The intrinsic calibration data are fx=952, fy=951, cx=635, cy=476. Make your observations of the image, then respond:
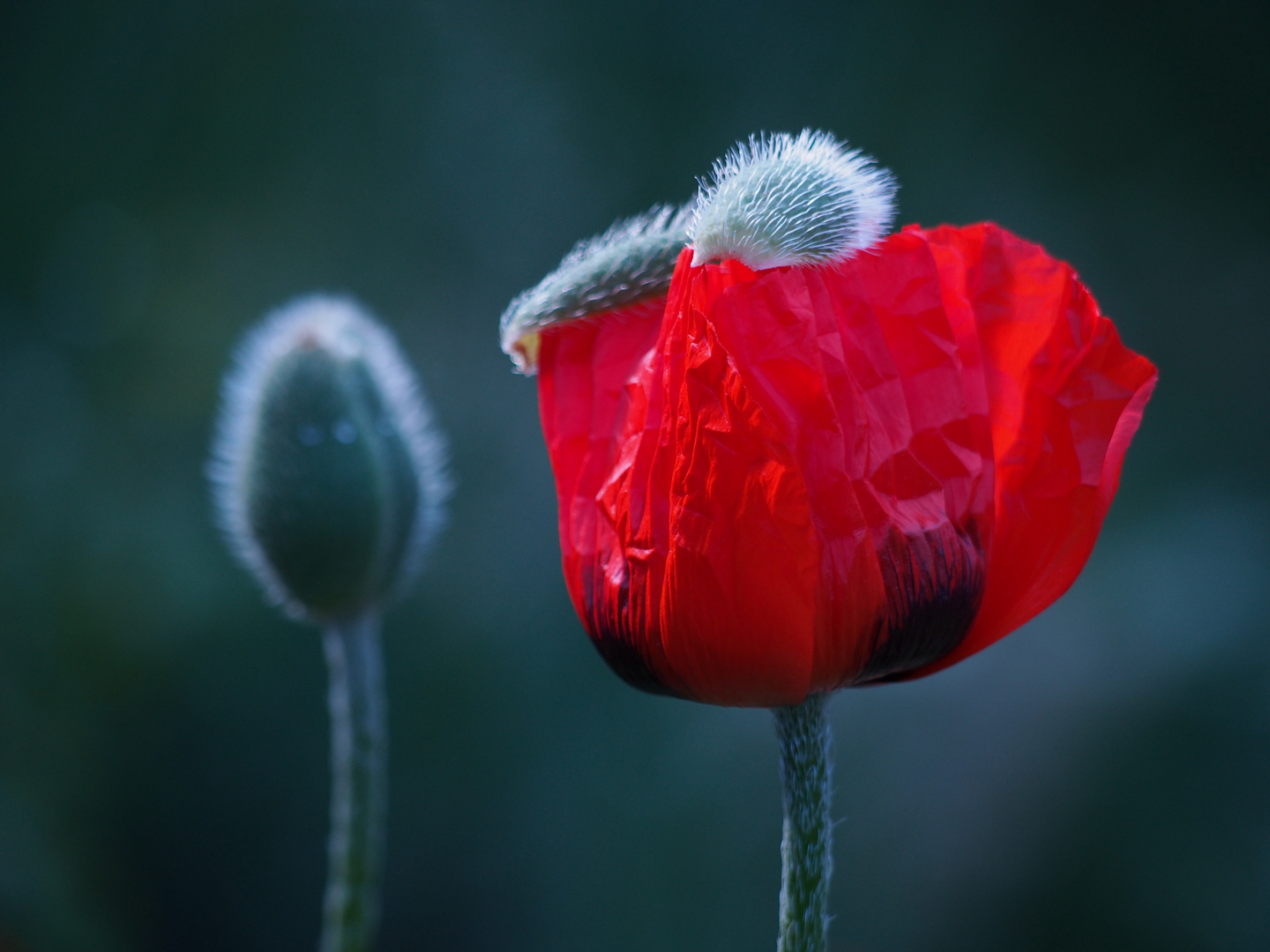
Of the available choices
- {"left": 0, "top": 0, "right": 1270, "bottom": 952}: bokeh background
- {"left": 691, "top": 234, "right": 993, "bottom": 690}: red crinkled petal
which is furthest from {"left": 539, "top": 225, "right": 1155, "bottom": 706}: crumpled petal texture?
{"left": 0, "top": 0, "right": 1270, "bottom": 952}: bokeh background

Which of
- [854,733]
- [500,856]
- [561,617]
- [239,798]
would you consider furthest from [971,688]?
[239,798]

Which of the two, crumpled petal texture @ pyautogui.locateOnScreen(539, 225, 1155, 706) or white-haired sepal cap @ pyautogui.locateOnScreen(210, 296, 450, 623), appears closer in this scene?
crumpled petal texture @ pyautogui.locateOnScreen(539, 225, 1155, 706)

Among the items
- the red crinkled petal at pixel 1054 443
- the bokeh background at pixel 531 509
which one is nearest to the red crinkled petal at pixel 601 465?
the red crinkled petal at pixel 1054 443

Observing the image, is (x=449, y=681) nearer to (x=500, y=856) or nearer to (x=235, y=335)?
(x=500, y=856)

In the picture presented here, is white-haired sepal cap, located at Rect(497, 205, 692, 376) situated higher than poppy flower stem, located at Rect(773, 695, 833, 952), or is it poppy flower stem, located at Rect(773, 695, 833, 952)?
white-haired sepal cap, located at Rect(497, 205, 692, 376)

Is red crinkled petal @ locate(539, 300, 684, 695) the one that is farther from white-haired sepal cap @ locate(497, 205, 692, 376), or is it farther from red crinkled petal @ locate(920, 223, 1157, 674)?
red crinkled petal @ locate(920, 223, 1157, 674)

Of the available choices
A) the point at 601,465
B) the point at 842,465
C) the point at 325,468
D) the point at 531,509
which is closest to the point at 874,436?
the point at 842,465
